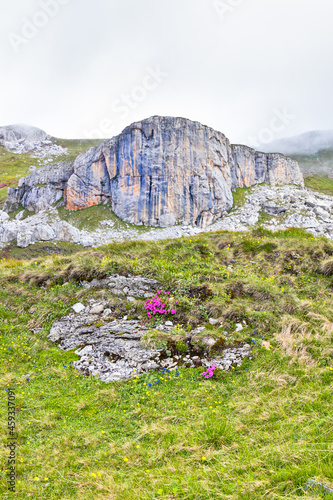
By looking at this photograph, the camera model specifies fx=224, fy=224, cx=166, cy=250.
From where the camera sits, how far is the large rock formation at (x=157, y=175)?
99438 millimetres

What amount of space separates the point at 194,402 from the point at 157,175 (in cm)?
10159

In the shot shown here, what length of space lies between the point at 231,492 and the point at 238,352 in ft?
12.1

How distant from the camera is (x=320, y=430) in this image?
3.31m

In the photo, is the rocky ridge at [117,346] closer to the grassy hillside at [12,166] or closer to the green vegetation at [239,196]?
the green vegetation at [239,196]

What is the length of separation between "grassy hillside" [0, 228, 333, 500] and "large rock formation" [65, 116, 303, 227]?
299 feet

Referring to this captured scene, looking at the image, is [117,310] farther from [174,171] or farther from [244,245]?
[174,171]

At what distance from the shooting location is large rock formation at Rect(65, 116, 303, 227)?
99438 millimetres

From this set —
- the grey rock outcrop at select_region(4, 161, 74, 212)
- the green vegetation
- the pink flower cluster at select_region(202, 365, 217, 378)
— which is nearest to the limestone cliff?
the grey rock outcrop at select_region(4, 161, 74, 212)

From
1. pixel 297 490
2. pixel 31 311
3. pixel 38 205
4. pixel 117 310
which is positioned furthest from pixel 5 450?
pixel 38 205

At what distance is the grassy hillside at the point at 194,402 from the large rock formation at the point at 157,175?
91283mm

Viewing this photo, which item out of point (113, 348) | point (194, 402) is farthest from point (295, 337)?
point (113, 348)

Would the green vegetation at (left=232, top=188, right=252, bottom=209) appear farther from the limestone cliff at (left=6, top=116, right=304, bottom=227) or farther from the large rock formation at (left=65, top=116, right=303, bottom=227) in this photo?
the large rock formation at (left=65, top=116, right=303, bottom=227)

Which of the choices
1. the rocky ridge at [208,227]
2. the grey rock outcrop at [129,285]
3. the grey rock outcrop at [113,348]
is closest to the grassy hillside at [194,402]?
the grey rock outcrop at [113,348]

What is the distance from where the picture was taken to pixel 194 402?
471cm
